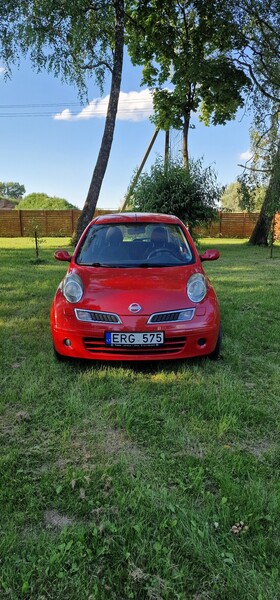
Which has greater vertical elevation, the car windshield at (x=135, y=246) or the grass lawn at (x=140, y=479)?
the car windshield at (x=135, y=246)

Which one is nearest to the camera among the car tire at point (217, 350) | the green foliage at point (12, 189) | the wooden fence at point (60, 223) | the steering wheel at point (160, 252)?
the car tire at point (217, 350)

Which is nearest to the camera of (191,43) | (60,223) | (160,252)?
(160,252)

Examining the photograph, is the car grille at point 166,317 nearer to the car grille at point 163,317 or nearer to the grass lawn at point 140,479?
the car grille at point 163,317

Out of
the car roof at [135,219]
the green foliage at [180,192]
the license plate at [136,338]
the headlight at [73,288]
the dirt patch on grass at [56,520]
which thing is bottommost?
the dirt patch on grass at [56,520]

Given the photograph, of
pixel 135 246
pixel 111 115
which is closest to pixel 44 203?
pixel 111 115

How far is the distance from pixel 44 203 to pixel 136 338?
39.8 metres

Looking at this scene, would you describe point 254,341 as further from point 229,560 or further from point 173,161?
point 173,161

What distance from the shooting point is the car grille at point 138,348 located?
3.08 meters

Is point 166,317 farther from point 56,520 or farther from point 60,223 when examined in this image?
point 60,223

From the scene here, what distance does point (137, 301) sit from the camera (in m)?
3.12

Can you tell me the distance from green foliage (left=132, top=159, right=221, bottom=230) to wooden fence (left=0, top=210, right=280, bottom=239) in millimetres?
10382

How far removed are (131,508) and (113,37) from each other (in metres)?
12.9

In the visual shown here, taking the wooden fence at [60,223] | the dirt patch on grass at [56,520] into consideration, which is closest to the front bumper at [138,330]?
the dirt patch on grass at [56,520]

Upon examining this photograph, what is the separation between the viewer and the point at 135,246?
161 inches
